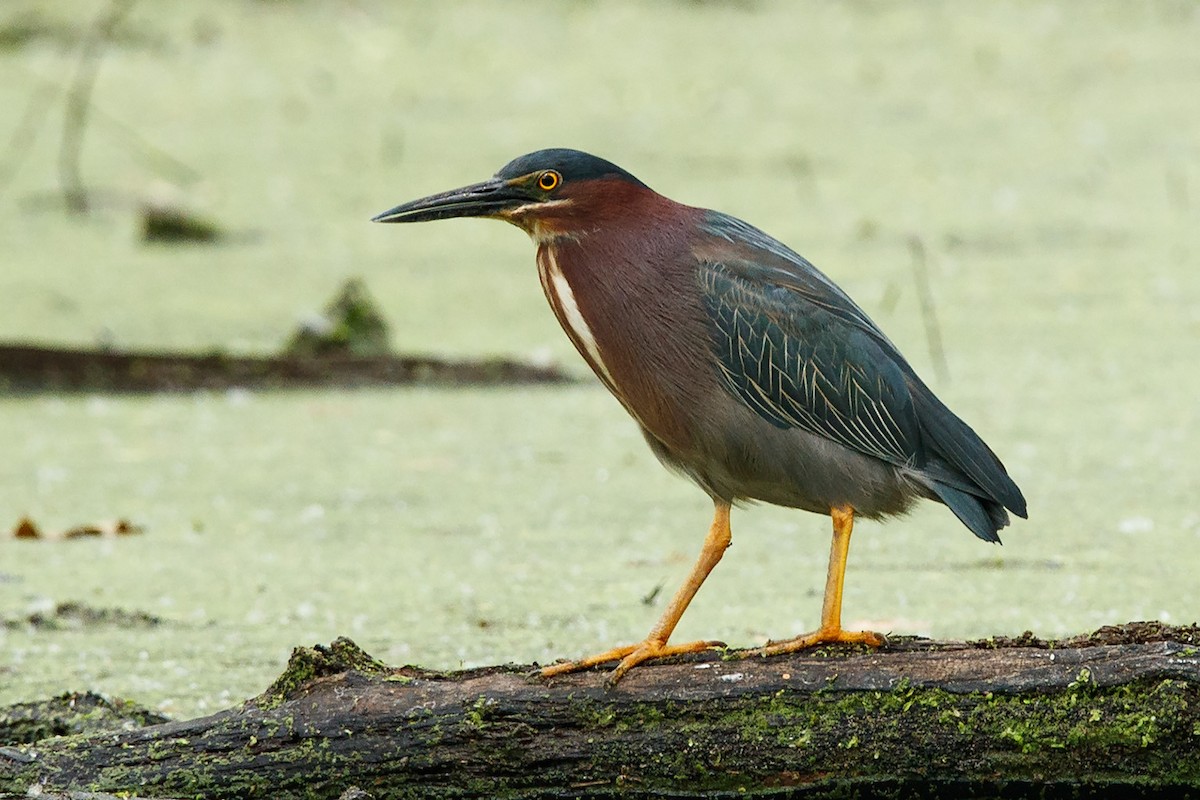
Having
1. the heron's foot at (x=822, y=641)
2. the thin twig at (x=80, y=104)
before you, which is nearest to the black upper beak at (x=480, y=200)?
the heron's foot at (x=822, y=641)

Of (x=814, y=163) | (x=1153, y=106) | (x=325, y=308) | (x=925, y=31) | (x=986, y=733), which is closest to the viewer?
(x=986, y=733)

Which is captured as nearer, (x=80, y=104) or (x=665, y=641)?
(x=665, y=641)

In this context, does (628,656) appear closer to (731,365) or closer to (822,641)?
(822,641)

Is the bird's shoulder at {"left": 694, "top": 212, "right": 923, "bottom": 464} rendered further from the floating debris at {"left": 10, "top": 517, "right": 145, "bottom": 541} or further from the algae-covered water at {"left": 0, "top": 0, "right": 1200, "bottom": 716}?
the floating debris at {"left": 10, "top": 517, "right": 145, "bottom": 541}

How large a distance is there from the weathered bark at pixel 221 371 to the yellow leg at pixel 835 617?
3.57 m

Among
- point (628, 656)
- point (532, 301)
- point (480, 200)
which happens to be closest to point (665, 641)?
point (628, 656)

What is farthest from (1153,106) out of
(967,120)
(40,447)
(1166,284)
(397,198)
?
(40,447)

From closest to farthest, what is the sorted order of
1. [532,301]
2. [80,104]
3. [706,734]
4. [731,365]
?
[706,734] < [731,365] < [532,301] < [80,104]

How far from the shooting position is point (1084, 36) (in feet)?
36.3

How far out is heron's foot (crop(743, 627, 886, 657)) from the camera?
9.08 ft

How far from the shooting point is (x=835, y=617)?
285cm

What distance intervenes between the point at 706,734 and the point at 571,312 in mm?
795

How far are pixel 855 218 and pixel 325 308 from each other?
9.56 feet

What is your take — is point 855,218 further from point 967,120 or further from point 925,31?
point 925,31
